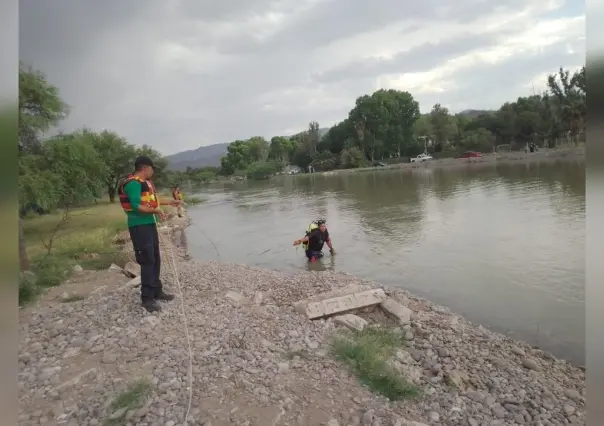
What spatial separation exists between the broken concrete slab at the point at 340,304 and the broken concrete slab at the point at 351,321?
0.80ft

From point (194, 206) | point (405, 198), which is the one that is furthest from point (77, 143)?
point (194, 206)

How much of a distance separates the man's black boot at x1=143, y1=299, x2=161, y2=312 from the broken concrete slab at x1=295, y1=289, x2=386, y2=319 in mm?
2042

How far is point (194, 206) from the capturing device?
35.5m

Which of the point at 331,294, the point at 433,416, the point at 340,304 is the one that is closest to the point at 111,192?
the point at 331,294

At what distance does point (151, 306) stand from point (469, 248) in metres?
9.44

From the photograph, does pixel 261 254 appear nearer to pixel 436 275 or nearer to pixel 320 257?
pixel 320 257

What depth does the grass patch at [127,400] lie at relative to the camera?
11.1 ft

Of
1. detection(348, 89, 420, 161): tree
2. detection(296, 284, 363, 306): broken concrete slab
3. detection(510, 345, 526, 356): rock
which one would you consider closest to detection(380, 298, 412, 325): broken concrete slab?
detection(296, 284, 363, 306): broken concrete slab

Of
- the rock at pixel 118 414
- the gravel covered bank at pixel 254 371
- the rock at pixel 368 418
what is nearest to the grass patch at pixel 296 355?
the gravel covered bank at pixel 254 371

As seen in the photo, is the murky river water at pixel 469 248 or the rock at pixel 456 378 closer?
the rock at pixel 456 378

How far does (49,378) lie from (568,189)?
23314 millimetres

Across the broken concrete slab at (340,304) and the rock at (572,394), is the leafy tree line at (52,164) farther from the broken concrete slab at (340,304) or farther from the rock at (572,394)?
the rock at (572,394)

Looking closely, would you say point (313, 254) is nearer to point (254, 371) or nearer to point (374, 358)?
point (374, 358)

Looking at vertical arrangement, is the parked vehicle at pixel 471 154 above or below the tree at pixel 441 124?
below
